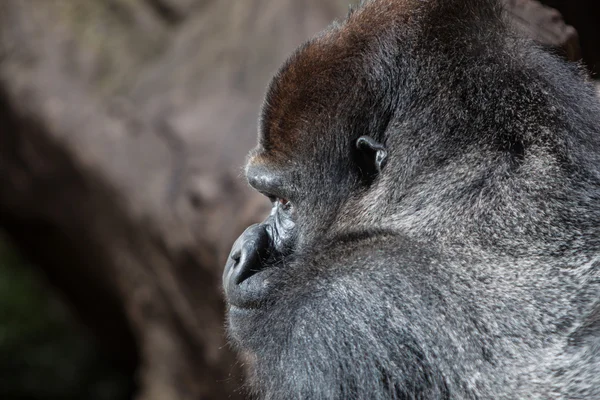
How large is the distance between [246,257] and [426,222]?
2.05ft

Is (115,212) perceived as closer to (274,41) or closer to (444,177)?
(274,41)

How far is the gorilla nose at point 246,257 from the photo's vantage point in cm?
233

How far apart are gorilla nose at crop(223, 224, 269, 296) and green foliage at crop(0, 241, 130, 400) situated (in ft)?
14.6

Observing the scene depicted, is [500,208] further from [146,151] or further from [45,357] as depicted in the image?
[45,357]

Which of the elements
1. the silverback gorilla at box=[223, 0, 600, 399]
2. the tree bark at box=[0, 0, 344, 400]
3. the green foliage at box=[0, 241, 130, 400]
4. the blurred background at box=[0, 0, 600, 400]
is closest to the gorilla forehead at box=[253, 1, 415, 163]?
the silverback gorilla at box=[223, 0, 600, 399]

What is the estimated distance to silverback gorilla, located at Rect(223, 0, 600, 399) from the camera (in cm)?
189

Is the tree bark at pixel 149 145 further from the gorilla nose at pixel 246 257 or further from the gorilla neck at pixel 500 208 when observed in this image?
the gorilla neck at pixel 500 208

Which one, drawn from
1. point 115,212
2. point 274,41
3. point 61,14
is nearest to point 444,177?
point 274,41

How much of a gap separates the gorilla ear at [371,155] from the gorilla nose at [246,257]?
0.42m

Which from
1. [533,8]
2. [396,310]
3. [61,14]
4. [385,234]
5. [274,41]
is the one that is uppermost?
[61,14]

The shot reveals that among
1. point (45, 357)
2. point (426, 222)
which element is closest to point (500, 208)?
point (426, 222)

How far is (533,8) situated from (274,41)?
228 cm

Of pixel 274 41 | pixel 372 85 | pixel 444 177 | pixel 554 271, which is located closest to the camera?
pixel 554 271

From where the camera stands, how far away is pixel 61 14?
511cm
